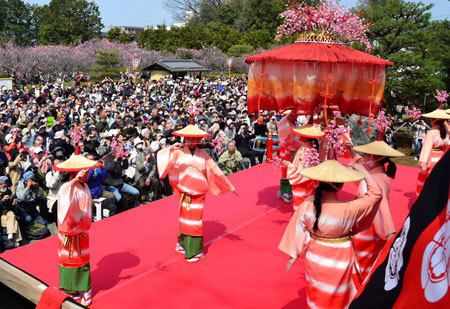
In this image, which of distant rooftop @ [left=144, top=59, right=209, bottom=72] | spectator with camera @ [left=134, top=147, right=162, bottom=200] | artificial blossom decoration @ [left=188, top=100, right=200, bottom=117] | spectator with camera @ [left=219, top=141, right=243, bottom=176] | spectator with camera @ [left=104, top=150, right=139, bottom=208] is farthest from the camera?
distant rooftop @ [left=144, top=59, right=209, bottom=72]

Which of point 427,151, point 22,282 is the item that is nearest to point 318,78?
point 427,151

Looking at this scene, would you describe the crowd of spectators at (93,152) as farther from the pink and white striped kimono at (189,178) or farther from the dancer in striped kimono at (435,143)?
the dancer in striped kimono at (435,143)

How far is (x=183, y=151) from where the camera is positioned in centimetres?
544

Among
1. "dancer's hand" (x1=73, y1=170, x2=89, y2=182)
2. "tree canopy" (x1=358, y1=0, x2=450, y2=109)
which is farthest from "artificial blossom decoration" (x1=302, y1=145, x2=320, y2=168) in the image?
"tree canopy" (x1=358, y1=0, x2=450, y2=109)

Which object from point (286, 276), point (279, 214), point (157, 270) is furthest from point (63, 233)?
point (279, 214)

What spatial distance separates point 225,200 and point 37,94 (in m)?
11.3

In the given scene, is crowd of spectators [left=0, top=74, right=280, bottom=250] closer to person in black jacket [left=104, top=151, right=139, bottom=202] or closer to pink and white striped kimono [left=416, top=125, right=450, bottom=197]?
person in black jacket [left=104, top=151, right=139, bottom=202]

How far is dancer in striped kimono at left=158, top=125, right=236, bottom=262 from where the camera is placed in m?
5.34

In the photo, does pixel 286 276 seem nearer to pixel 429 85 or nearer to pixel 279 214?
pixel 279 214

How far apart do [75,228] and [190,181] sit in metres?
1.52

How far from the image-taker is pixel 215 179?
18.3 ft

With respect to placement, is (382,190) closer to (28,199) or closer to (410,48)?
(28,199)

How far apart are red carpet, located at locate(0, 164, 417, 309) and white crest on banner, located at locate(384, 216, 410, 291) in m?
3.14

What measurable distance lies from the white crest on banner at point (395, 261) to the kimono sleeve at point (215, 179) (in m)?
3.98
